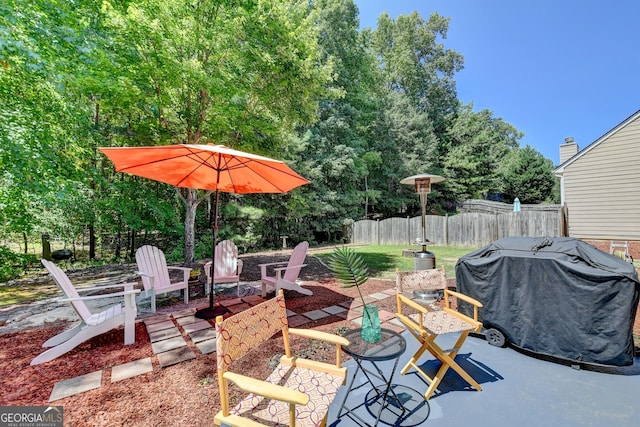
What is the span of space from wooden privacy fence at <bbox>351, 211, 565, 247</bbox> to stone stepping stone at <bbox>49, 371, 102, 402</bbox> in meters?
8.43

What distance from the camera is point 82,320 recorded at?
9.14 ft

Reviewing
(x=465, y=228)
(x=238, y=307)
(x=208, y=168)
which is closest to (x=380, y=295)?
(x=238, y=307)

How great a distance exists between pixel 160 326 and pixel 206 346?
3.17ft

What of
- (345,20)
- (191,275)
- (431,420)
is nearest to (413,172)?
(345,20)

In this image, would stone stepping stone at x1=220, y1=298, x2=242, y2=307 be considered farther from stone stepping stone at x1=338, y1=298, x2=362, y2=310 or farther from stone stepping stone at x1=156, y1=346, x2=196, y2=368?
stone stepping stone at x1=338, y1=298, x2=362, y2=310

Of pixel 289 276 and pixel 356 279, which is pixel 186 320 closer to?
pixel 289 276

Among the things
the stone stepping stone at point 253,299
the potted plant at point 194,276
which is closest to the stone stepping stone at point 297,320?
the stone stepping stone at point 253,299

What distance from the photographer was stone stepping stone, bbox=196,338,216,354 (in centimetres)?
270

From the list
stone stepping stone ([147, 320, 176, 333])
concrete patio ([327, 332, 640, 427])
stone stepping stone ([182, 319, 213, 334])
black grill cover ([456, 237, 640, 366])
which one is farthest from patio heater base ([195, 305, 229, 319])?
black grill cover ([456, 237, 640, 366])

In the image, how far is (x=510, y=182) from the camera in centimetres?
2203

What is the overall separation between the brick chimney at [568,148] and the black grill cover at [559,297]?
12.2 meters

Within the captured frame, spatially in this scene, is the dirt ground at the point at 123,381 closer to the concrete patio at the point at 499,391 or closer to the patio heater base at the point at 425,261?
the concrete patio at the point at 499,391

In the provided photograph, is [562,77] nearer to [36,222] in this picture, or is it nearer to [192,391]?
[192,391]

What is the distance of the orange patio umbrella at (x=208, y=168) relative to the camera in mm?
2781
